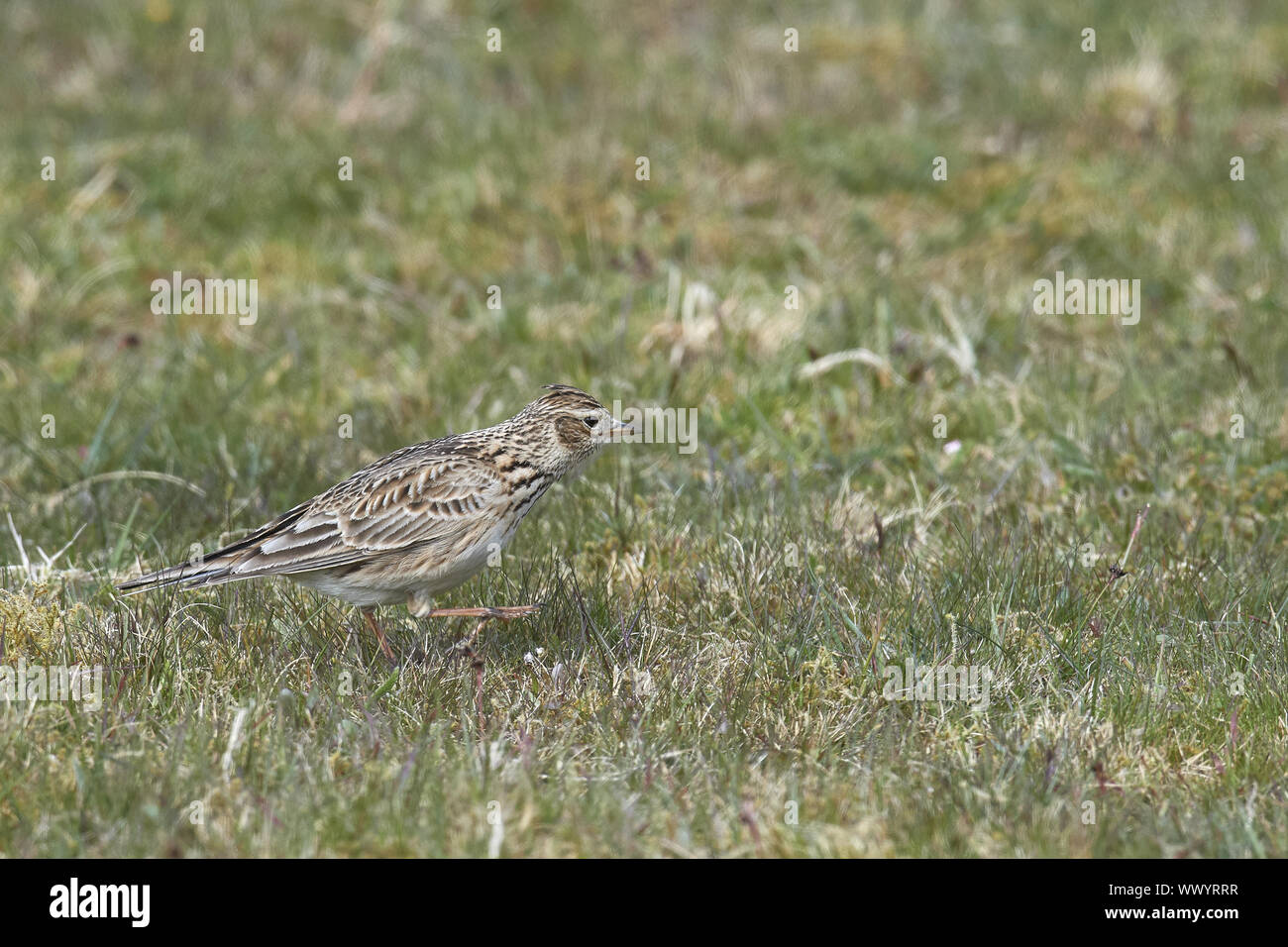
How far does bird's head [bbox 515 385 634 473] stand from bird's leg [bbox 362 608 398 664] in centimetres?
91

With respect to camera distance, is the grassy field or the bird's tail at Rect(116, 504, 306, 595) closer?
the grassy field

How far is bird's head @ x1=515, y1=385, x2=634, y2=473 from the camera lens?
20.5 feet

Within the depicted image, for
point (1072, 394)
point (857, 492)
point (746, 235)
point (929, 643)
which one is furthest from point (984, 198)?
point (929, 643)

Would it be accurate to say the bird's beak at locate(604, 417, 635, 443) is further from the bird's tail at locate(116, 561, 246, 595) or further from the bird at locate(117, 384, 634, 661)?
the bird's tail at locate(116, 561, 246, 595)

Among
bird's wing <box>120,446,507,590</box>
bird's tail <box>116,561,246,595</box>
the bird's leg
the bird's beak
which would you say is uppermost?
the bird's beak

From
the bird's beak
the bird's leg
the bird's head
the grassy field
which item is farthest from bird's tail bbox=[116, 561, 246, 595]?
the bird's beak

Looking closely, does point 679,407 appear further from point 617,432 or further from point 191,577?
point 191,577

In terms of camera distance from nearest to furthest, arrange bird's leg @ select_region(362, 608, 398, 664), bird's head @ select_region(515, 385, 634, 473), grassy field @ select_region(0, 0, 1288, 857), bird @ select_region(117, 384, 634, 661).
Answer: grassy field @ select_region(0, 0, 1288, 857)
bird's leg @ select_region(362, 608, 398, 664)
bird @ select_region(117, 384, 634, 661)
bird's head @ select_region(515, 385, 634, 473)

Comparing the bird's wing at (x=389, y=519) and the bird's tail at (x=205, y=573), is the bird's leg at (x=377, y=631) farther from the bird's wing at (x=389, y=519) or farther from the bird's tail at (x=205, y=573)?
the bird's tail at (x=205, y=573)

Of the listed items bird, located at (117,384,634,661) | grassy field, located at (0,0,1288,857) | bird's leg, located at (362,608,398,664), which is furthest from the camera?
bird, located at (117,384,634,661)

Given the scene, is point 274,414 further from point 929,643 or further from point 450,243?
point 929,643

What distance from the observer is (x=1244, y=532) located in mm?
7141

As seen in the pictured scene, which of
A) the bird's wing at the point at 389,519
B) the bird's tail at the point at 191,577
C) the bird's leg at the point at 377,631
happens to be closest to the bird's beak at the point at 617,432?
the bird's wing at the point at 389,519

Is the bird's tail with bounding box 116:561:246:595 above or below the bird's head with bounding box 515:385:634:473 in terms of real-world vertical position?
below
